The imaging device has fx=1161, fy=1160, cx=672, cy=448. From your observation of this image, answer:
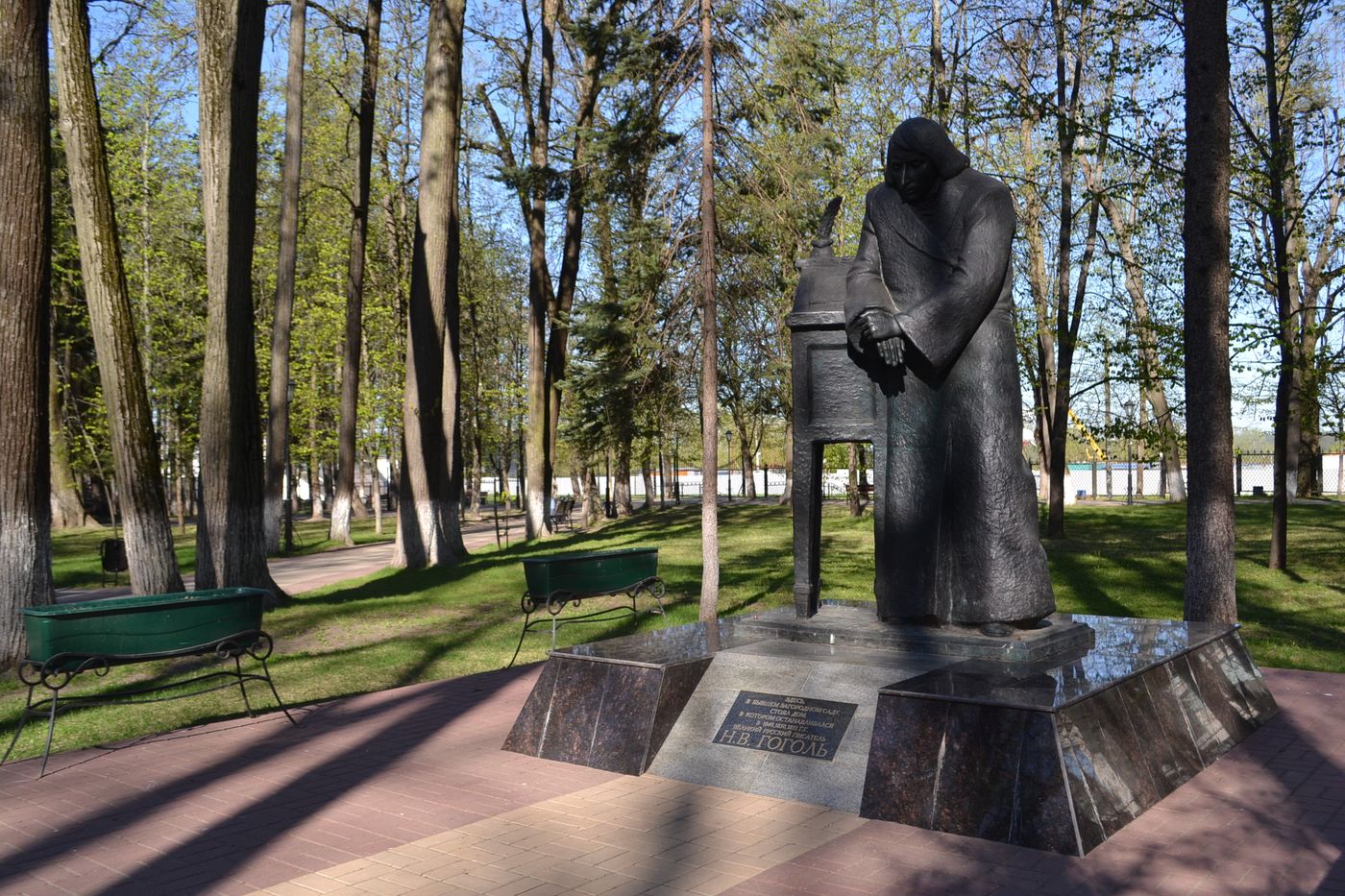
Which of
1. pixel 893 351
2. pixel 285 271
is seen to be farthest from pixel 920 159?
pixel 285 271

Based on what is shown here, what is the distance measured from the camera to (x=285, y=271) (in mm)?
20781

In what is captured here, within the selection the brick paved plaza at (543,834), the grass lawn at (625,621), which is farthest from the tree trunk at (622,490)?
the brick paved plaza at (543,834)

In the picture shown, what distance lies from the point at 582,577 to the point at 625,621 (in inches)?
97.8

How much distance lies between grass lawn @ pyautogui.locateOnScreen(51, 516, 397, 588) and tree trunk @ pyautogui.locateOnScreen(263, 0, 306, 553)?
2.11 m

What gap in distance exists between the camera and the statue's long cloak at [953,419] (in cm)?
634

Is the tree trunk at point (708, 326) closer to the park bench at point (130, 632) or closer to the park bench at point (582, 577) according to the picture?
the park bench at point (582, 577)

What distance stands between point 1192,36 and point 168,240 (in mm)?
29869

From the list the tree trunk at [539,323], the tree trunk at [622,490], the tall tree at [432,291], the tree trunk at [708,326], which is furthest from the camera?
the tree trunk at [622,490]

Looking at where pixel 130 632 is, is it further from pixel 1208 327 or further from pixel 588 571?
pixel 1208 327

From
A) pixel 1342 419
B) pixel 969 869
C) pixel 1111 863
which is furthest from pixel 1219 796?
pixel 1342 419

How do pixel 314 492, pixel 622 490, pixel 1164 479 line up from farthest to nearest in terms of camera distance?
pixel 314 492, pixel 1164 479, pixel 622 490

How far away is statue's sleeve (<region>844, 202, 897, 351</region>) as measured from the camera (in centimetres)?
657

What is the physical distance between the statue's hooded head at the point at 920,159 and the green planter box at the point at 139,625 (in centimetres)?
505

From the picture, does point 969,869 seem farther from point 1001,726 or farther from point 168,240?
point 168,240
